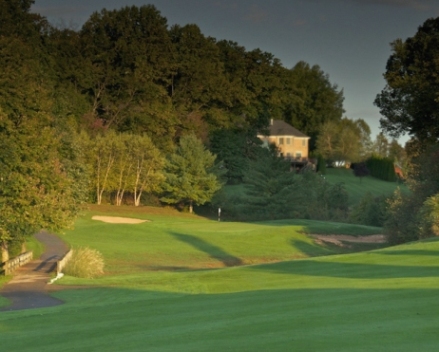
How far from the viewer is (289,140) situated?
11431 centimetres

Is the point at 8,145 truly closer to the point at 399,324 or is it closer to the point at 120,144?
the point at 399,324

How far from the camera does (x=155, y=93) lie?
255 feet

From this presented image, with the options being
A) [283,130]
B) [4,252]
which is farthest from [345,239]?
[283,130]

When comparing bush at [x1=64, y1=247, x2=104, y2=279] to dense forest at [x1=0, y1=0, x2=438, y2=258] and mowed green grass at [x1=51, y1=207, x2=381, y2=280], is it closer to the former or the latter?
mowed green grass at [x1=51, y1=207, x2=381, y2=280]

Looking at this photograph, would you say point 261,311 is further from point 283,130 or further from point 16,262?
point 283,130

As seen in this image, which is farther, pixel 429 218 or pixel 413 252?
pixel 429 218

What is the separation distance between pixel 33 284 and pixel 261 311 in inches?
567

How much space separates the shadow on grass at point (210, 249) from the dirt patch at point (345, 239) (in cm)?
665

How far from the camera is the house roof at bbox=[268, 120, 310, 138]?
113875 millimetres

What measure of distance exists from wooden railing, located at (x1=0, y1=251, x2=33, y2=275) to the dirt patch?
17702 millimetres

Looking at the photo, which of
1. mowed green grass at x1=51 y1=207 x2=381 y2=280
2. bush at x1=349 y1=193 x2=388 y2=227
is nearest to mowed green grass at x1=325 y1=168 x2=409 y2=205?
bush at x1=349 y1=193 x2=388 y2=227

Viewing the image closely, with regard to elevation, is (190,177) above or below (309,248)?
above

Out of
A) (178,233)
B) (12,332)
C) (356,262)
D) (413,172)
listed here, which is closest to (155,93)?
(178,233)

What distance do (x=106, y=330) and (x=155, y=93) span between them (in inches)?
2505
